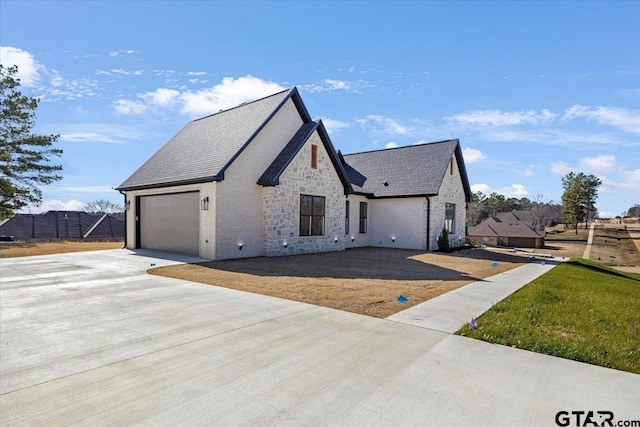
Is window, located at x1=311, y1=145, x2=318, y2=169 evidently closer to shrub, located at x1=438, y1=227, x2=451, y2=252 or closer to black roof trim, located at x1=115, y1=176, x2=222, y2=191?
black roof trim, located at x1=115, y1=176, x2=222, y2=191

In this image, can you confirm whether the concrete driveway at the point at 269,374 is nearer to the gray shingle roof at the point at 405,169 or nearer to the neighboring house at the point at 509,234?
the gray shingle roof at the point at 405,169

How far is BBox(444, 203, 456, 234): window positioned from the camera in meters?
21.2

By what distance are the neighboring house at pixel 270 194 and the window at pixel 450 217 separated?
13cm

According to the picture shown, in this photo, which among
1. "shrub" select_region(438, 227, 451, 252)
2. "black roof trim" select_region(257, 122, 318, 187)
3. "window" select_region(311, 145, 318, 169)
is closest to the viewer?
"black roof trim" select_region(257, 122, 318, 187)

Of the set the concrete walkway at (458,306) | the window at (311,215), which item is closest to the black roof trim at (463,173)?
the window at (311,215)

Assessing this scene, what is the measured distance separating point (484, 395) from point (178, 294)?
6.13m

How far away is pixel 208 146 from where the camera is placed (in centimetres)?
1554

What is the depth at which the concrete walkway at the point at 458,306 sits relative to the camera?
5402mm

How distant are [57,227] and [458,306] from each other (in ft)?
121

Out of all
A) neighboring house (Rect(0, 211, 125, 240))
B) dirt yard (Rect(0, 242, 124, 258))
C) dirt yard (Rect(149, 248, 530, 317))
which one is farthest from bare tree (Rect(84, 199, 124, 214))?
dirt yard (Rect(149, 248, 530, 317))

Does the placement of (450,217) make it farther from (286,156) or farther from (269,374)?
(269,374)

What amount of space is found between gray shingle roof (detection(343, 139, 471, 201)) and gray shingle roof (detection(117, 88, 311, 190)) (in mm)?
7098

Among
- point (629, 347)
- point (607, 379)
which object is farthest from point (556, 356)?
point (629, 347)

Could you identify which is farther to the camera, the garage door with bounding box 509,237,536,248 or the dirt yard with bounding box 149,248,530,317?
the garage door with bounding box 509,237,536,248
